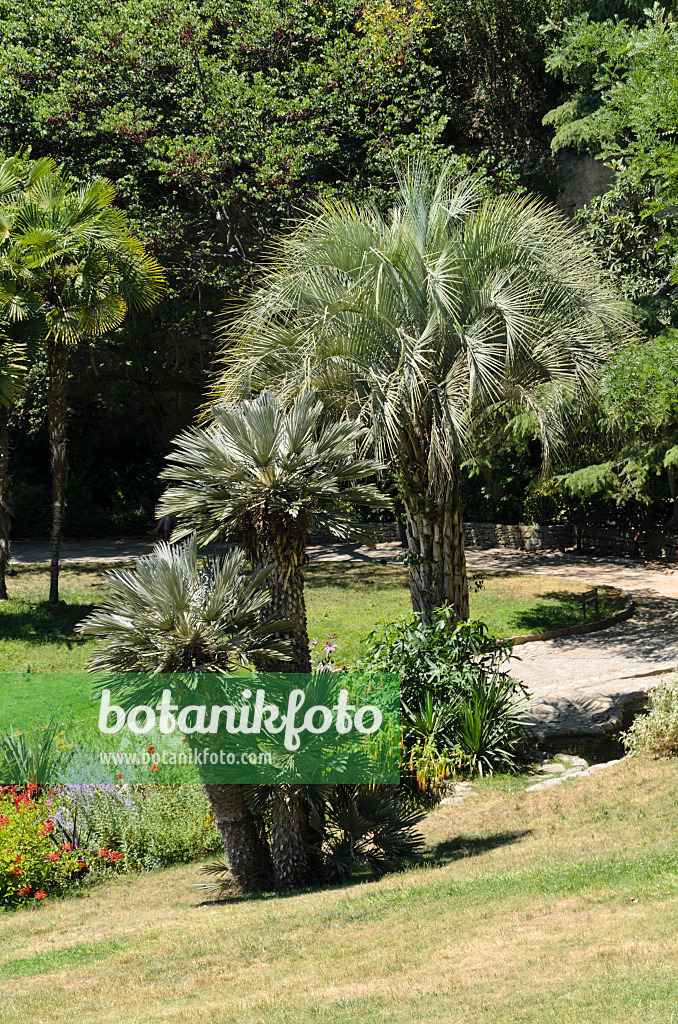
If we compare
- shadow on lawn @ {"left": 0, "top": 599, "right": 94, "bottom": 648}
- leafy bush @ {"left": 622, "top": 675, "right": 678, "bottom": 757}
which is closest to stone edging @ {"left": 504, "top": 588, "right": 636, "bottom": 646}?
leafy bush @ {"left": 622, "top": 675, "right": 678, "bottom": 757}

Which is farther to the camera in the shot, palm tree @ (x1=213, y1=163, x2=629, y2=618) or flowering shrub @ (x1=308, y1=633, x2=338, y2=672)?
flowering shrub @ (x1=308, y1=633, x2=338, y2=672)

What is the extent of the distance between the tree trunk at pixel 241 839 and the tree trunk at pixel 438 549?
423 cm

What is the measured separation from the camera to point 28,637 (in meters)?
14.5

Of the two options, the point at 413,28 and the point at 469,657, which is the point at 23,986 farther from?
the point at 413,28

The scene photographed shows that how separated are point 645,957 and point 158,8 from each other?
22669 mm

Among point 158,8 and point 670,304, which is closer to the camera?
point 670,304

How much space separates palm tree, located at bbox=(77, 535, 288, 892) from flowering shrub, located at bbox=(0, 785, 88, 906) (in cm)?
171

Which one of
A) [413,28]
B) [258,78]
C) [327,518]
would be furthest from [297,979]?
[413,28]

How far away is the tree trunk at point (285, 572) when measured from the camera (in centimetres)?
673

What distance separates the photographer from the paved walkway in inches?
419

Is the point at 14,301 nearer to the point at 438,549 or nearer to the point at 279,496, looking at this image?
the point at 438,549

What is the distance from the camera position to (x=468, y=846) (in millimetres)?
6973

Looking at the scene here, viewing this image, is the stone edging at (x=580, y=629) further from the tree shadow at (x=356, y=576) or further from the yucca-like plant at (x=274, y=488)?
the yucca-like plant at (x=274, y=488)

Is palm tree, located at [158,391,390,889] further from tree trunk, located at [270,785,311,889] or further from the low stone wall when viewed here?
the low stone wall
